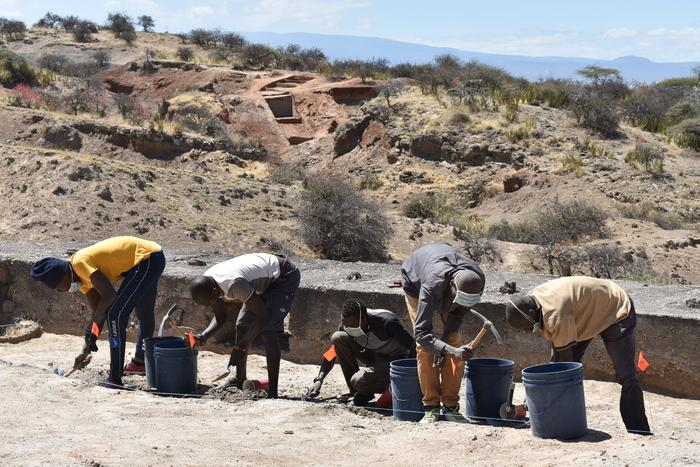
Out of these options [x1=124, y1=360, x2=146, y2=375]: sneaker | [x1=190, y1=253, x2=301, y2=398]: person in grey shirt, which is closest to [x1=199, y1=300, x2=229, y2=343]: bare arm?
[x1=190, y1=253, x2=301, y2=398]: person in grey shirt

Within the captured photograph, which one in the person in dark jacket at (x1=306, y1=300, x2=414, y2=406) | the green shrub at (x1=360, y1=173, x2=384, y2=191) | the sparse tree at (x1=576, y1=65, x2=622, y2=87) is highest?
the sparse tree at (x1=576, y1=65, x2=622, y2=87)

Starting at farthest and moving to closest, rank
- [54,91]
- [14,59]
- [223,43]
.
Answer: [223,43], [14,59], [54,91]

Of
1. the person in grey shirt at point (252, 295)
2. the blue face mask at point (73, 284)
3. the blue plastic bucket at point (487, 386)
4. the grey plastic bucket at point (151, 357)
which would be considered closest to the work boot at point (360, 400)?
the person in grey shirt at point (252, 295)

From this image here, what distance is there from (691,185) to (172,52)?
98.1 feet

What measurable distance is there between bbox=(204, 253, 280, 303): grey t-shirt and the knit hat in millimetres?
998

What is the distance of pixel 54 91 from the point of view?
1276 inches

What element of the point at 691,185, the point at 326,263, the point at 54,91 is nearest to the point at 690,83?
the point at 691,185

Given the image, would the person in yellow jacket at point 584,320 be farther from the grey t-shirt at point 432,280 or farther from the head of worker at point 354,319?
the head of worker at point 354,319

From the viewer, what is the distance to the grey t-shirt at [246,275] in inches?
247

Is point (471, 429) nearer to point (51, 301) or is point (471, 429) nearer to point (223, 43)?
point (51, 301)

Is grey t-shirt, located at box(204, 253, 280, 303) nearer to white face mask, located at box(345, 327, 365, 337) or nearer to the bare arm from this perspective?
the bare arm

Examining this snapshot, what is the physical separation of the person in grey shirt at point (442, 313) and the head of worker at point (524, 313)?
35 cm

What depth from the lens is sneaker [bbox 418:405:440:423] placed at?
5.70 meters

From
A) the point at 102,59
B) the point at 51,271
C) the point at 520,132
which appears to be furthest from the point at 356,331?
the point at 102,59
